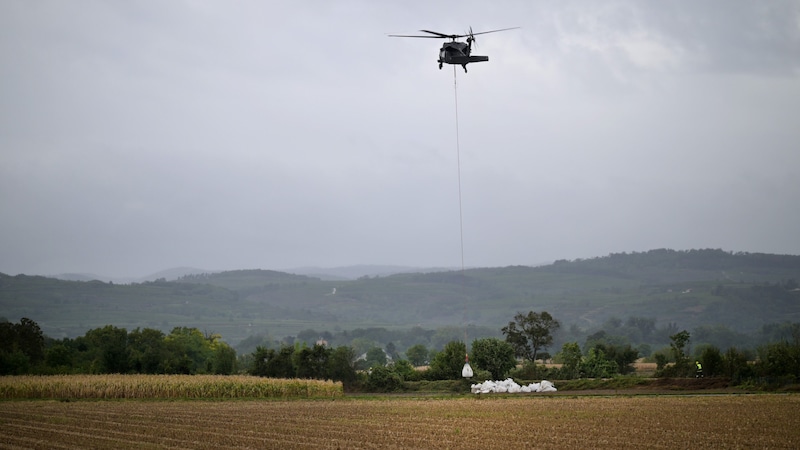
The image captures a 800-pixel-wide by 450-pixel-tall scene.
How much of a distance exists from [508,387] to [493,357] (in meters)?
9.30

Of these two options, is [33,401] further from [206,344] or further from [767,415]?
[206,344]

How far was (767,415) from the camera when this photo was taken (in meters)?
33.4

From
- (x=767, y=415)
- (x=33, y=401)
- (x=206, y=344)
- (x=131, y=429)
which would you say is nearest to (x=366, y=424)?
(x=131, y=429)

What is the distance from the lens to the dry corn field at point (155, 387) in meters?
A: 50.5

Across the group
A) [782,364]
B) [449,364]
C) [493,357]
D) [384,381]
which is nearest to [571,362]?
[493,357]

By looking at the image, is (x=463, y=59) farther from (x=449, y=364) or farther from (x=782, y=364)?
(x=449, y=364)

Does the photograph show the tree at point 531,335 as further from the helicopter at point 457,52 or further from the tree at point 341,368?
the helicopter at point 457,52

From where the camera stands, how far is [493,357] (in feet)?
212

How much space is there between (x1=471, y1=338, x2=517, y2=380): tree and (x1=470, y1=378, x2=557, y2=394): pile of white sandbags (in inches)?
323

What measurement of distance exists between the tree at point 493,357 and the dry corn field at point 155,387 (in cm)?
1323

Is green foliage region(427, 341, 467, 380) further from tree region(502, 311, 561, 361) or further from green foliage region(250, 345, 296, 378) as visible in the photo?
tree region(502, 311, 561, 361)

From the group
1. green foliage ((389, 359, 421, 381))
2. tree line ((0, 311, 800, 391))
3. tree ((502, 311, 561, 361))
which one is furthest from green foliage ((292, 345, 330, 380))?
tree ((502, 311, 561, 361))

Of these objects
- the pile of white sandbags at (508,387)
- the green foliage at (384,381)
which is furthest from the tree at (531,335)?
the pile of white sandbags at (508,387)

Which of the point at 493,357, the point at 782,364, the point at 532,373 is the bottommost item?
the point at 532,373
